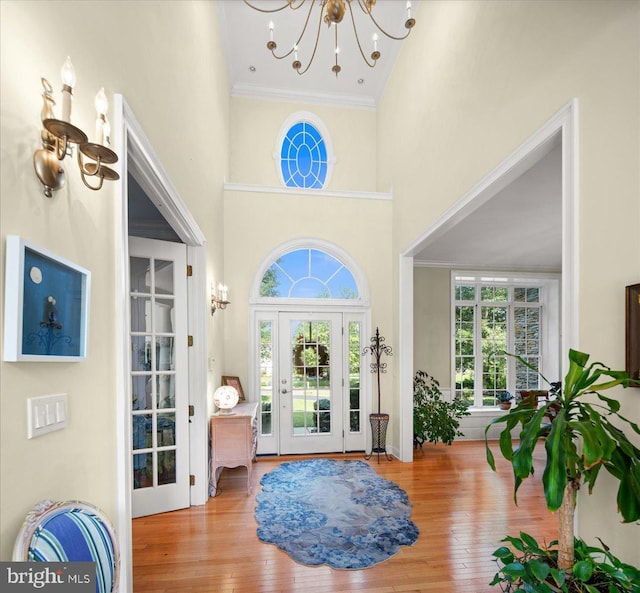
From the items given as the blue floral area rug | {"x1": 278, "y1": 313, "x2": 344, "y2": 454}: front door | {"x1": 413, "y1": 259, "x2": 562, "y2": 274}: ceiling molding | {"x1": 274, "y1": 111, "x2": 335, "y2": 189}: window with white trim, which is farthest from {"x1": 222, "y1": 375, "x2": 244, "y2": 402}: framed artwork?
{"x1": 413, "y1": 259, "x2": 562, "y2": 274}: ceiling molding

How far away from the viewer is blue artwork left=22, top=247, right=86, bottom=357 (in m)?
1.08

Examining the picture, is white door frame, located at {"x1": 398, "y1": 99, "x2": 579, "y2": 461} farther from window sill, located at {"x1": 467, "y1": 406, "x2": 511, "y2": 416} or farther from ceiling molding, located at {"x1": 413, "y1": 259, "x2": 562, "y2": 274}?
window sill, located at {"x1": 467, "y1": 406, "x2": 511, "y2": 416}

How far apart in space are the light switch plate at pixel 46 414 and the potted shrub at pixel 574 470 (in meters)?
1.65

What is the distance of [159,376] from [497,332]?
548 centimetres

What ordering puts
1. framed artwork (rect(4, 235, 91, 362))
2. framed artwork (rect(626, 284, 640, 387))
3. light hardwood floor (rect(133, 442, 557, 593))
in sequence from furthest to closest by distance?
Answer: light hardwood floor (rect(133, 442, 557, 593)) → framed artwork (rect(626, 284, 640, 387)) → framed artwork (rect(4, 235, 91, 362))

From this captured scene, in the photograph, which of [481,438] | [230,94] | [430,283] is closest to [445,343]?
[430,283]

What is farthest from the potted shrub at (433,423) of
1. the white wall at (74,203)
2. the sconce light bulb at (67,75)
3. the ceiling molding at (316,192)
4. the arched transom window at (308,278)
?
the sconce light bulb at (67,75)

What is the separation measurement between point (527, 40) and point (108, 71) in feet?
8.03

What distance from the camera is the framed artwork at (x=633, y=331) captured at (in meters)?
1.63

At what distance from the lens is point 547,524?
3.26 m

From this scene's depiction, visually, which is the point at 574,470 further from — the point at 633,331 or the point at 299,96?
the point at 299,96

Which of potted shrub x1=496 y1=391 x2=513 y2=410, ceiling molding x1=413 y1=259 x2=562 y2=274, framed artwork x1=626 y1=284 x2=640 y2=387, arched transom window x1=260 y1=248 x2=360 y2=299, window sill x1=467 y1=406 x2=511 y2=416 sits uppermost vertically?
ceiling molding x1=413 y1=259 x2=562 y2=274

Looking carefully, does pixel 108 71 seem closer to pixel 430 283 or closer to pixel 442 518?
pixel 442 518

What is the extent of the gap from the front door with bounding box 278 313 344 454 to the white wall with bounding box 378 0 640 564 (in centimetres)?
211
